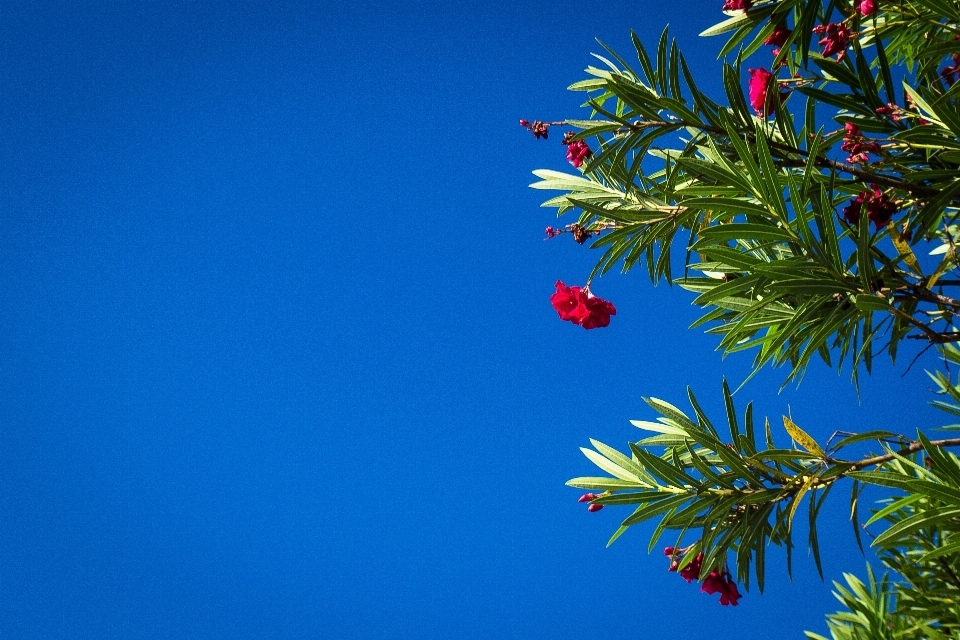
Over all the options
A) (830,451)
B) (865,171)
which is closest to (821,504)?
(830,451)

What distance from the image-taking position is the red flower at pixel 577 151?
6.45 feet

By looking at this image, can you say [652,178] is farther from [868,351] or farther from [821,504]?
[821,504]

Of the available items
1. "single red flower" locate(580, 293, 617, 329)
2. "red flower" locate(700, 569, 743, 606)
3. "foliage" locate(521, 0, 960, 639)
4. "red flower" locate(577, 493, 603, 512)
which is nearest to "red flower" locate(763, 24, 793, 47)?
"foliage" locate(521, 0, 960, 639)

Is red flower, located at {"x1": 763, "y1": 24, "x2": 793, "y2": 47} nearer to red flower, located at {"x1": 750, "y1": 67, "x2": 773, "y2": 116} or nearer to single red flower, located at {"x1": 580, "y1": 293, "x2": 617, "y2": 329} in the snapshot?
red flower, located at {"x1": 750, "y1": 67, "x2": 773, "y2": 116}

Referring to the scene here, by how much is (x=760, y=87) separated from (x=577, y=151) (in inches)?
18.2

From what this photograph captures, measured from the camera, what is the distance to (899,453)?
1.58 meters

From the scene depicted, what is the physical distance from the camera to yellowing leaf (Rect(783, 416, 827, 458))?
5.29 feet

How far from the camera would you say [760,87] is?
5.74ft

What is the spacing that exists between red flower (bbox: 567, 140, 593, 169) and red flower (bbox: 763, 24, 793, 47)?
1.66 feet

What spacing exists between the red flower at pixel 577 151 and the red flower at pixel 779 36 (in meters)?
0.51

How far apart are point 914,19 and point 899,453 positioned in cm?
100

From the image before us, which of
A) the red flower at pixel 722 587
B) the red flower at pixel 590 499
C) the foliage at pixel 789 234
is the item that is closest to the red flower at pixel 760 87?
the foliage at pixel 789 234

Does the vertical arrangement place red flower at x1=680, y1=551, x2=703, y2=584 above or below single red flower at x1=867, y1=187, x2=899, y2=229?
below

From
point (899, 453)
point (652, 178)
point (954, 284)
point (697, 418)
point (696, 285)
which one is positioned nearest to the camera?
point (899, 453)
